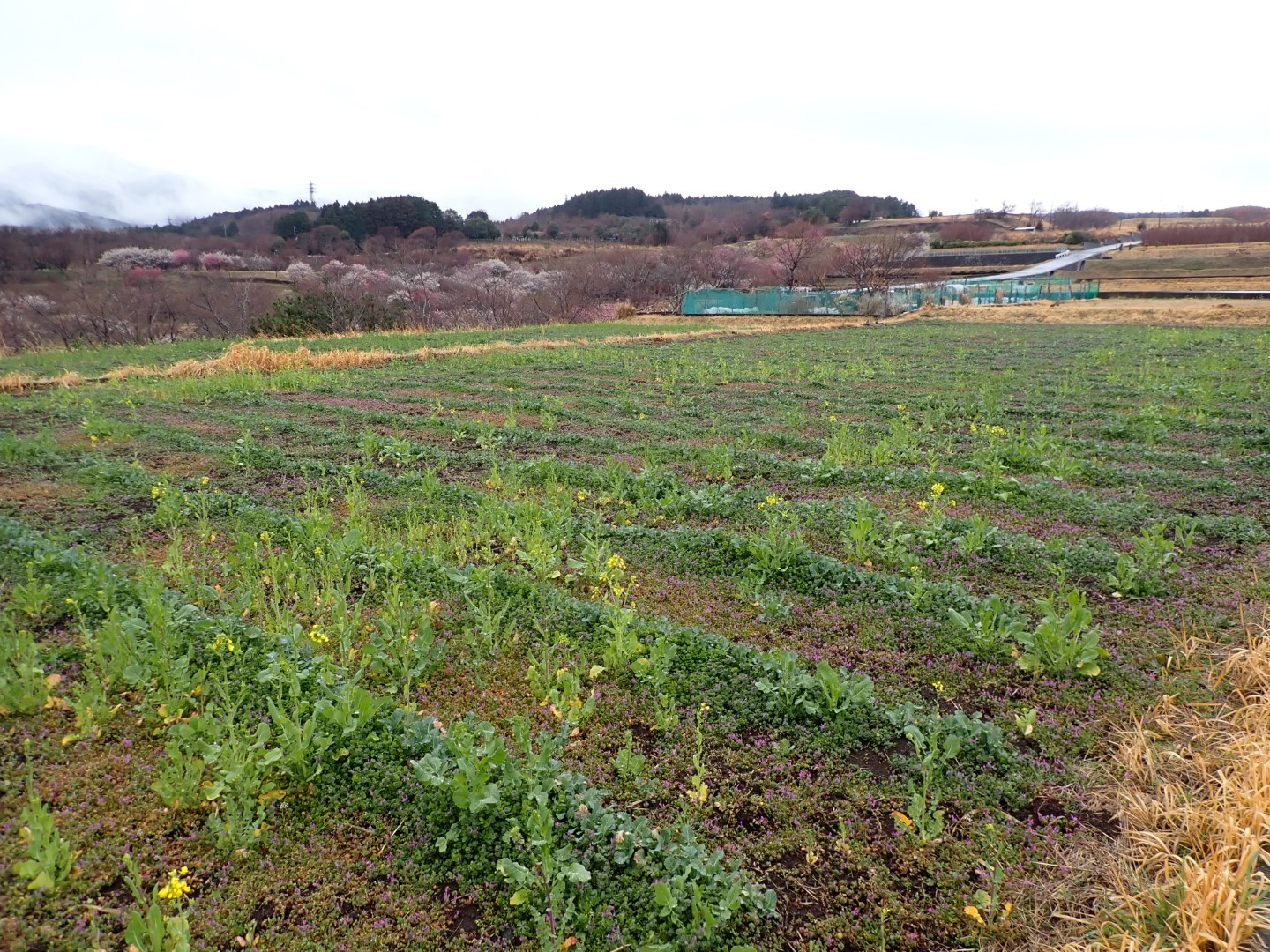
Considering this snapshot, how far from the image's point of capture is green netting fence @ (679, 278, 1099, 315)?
38.1m

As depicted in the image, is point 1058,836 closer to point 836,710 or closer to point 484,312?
point 836,710

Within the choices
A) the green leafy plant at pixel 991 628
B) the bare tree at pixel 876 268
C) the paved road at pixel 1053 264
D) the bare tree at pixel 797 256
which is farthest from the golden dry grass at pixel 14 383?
the paved road at pixel 1053 264

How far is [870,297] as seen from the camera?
123 feet

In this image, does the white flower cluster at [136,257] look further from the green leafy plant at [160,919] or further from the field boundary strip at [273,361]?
the green leafy plant at [160,919]

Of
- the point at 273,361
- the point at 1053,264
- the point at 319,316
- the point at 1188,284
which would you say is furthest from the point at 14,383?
the point at 1053,264

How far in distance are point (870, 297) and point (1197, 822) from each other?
38.4 m

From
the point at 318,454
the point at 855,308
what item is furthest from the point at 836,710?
the point at 855,308

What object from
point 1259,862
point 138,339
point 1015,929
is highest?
point 138,339

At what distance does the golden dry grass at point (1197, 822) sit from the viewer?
2.17m

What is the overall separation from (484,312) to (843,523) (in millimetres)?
40546

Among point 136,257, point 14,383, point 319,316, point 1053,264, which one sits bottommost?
point 14,383

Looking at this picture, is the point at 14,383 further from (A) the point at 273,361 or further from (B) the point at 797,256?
(B) the point at 797,256

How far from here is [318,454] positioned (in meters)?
9.01

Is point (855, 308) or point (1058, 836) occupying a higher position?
point (855, 308)
